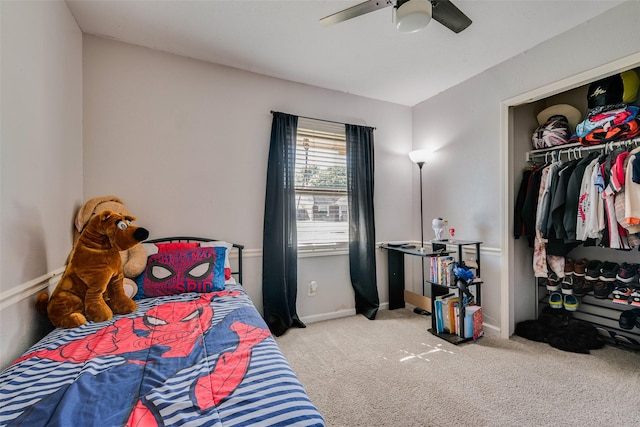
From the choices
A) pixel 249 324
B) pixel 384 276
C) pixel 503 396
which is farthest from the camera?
pixel 384 276

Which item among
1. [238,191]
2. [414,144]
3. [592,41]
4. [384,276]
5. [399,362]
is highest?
[592,41]

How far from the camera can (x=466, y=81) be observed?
2787 millimetres

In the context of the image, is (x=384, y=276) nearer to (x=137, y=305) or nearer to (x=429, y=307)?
(x=429, y=307)

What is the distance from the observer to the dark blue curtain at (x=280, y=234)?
2.54 metres

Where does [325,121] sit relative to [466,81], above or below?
below

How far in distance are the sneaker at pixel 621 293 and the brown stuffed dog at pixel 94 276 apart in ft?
11.4

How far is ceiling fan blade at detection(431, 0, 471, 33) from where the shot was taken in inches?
59.1

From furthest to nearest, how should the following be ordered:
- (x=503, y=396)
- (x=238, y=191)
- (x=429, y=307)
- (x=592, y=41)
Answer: (x=429, y=307) < (x=238, y=191) < (x=592, y=41) < (x=503, y=396)

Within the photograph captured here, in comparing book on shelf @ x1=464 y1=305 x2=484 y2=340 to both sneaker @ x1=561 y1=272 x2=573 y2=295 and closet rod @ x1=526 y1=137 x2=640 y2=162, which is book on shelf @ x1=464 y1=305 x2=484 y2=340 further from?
closet rod @ x1=526 y1=137 x2=640 y2=162

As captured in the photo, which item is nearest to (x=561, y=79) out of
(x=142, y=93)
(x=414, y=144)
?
(x=414, y=144)

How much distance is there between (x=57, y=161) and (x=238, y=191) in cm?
122

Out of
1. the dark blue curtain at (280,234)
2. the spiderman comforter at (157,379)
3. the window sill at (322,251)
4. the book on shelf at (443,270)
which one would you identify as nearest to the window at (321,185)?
the window sill at (322,251)

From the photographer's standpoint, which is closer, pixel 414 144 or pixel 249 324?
pixel 249 324

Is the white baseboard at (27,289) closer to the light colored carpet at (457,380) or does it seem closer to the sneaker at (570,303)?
the light colored carpet at (457,380)
